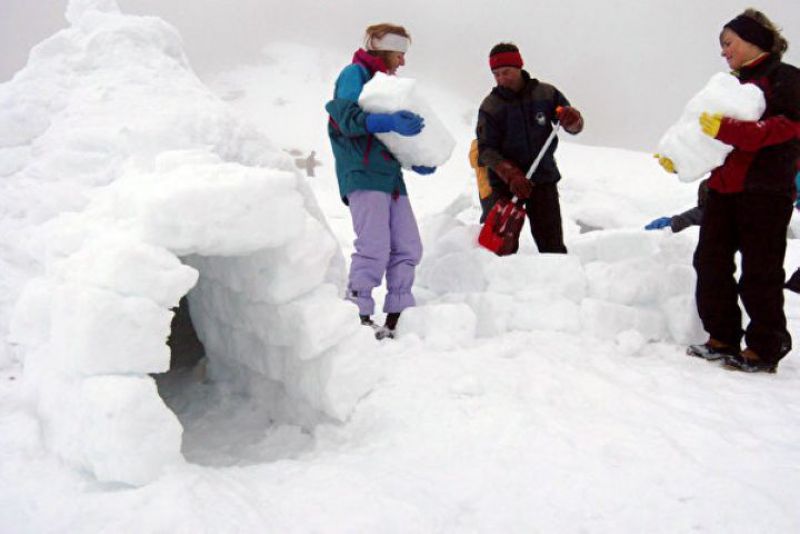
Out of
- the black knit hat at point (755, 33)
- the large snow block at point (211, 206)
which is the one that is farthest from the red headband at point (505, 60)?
the large snow block at point (211, 206)

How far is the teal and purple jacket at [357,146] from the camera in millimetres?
2902

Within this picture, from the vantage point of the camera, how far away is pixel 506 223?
3525mm

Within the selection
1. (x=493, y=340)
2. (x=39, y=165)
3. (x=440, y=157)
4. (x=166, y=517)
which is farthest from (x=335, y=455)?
(x=39, y=165)

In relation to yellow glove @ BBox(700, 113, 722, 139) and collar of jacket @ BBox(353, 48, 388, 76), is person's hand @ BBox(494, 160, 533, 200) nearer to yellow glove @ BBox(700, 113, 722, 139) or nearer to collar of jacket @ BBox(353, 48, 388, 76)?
collar of jacket @ BBox(353, 48, 388, 76)

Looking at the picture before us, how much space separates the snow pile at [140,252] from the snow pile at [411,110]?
0.69 meters

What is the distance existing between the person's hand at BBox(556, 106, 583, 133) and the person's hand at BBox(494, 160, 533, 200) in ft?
1.25

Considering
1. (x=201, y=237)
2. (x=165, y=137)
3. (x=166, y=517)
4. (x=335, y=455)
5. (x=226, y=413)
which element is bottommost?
(x=226, y=413)

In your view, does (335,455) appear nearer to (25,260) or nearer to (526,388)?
(526,388)

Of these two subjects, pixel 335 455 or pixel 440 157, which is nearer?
pixel 335 455

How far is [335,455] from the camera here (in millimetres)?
1904

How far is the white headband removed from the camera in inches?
119

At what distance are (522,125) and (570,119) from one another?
0.30 metres

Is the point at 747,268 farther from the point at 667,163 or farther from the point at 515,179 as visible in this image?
the point at 515,179

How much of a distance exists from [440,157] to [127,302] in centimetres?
187
